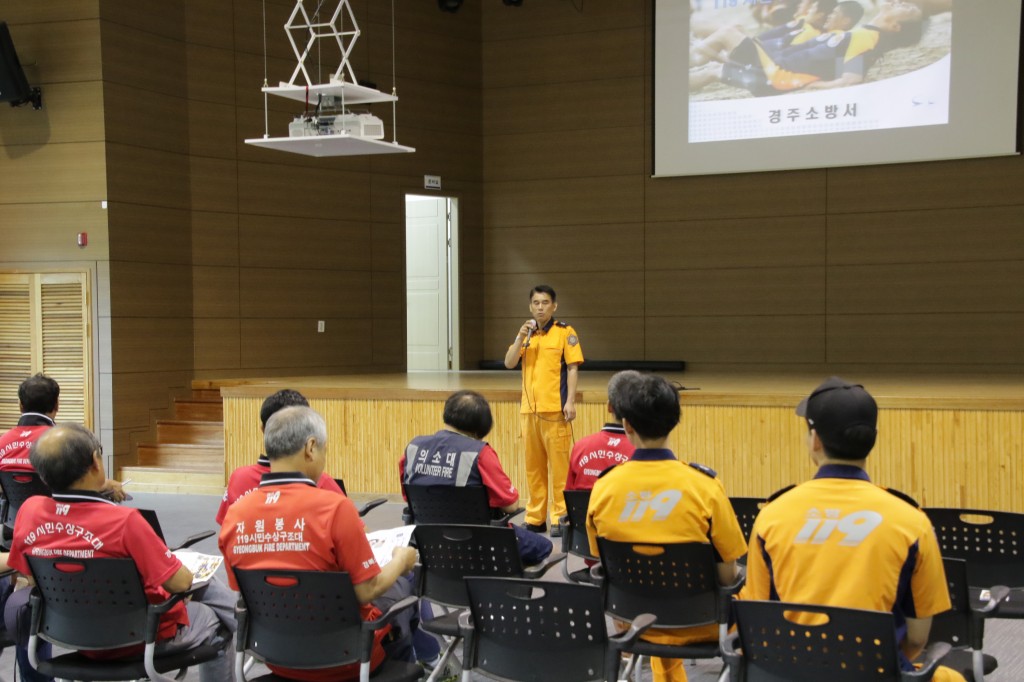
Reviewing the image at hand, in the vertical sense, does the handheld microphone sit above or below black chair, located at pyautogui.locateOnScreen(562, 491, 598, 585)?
above

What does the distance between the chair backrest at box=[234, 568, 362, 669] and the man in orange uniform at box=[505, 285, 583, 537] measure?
13.3ft

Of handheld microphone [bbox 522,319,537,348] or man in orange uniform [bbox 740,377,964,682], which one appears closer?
man in orange uniform [bbox 740,377,964,682]

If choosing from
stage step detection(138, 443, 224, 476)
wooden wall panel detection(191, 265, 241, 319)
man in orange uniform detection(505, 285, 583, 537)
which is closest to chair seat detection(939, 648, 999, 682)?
man in orange uniform detection(505, 285, 583, 537)

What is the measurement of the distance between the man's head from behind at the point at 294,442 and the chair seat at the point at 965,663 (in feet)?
6.32

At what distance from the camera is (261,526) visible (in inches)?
119

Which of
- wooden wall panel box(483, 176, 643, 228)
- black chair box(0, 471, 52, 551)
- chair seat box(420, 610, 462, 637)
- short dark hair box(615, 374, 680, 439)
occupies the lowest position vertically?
chair seat box(420, 610, 462, 637)

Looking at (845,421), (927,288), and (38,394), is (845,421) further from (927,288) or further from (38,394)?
(927,288)

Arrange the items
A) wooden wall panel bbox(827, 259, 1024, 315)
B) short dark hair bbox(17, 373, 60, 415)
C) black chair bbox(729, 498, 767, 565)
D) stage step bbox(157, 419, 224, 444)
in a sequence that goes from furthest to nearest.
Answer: wooden wall panel bbox(827, 259, 1024, 315)
stage step bbox(157, 419, 224, 444)
short dark hair bbox(17, 373, 60, 415)
black chair bbox(729, 498, 767, 565)

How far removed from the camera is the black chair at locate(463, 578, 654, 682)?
2.82 metres

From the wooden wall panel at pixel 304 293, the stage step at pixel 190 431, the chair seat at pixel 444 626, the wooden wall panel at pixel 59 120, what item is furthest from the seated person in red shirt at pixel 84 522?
the wooden wall panel at pixel 304 293

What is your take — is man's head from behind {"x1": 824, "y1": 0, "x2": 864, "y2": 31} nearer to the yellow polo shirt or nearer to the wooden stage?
the wooden stage

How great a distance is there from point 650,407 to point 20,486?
10.3 ft

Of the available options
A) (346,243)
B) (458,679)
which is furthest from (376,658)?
(346,243)

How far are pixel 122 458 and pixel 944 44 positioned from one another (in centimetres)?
861
